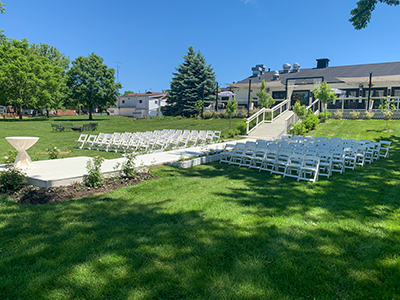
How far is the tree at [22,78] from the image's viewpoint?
39281 mm

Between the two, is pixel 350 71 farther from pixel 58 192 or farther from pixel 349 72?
pixel 58 192

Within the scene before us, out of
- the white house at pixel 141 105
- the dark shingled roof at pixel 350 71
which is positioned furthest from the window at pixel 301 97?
the white house at pixel 141 105

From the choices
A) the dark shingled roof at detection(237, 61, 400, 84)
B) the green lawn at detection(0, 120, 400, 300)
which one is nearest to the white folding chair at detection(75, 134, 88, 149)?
the green lawn at detection(0, 120, 400, 300)

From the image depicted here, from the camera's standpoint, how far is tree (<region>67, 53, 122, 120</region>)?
44688 millimetres

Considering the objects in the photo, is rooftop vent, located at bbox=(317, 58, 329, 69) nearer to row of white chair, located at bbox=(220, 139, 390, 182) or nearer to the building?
the building

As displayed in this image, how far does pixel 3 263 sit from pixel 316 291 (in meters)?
3.81

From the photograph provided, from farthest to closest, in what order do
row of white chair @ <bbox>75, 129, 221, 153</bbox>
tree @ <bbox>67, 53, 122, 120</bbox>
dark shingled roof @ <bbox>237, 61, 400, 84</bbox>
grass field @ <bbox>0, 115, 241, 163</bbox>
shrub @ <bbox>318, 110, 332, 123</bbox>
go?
tree @ <bbox>67, 53, 122, 120</bbox>
dark shingled roof @ <bbox>237, 61, 400, 84</bbox>
shrub @ <bbox>318, 110, 332, 123</bbox>
row of white chair @ <bbox>75, 129, 221, 153</bbox>
grass field @ <bbox>0, 115, 241, 163</bbox>

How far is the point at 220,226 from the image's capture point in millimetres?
4730

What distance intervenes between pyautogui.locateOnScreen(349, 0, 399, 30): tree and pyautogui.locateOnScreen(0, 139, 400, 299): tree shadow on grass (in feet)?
42.3

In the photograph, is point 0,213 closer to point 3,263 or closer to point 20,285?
point 3,263

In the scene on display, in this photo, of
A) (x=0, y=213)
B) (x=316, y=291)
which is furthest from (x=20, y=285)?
(x=316, y=291)

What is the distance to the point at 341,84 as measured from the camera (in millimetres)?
32594

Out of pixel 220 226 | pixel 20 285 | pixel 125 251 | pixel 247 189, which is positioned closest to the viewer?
pixel 20 285

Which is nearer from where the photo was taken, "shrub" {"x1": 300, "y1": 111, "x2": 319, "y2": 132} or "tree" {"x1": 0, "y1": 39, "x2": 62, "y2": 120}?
"shrub" {"x1": 300, "y1": 111, "x2": 319, "y2": 132}
